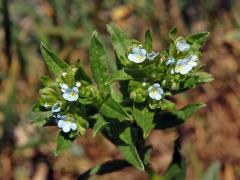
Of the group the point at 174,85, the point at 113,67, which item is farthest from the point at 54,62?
the point at 113,67

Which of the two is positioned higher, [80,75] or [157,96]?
[80,75]

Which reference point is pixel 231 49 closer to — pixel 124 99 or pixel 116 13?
pixel 116 13

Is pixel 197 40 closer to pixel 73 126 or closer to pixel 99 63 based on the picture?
pixel 99 63

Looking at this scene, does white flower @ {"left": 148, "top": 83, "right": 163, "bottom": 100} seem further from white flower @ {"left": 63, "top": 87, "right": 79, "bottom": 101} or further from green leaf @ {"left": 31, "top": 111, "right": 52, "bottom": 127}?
green leaf @ {"left": 31, "top": 111, "right": 52, "bottom": 127}

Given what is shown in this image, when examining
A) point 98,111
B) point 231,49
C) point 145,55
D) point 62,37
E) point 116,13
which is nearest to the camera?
point 145,55

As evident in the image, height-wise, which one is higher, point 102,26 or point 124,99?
point 102,26

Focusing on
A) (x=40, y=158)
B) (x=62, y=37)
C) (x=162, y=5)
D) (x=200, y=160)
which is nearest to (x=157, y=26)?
(x=162, y=5)

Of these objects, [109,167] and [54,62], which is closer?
[54,62]
